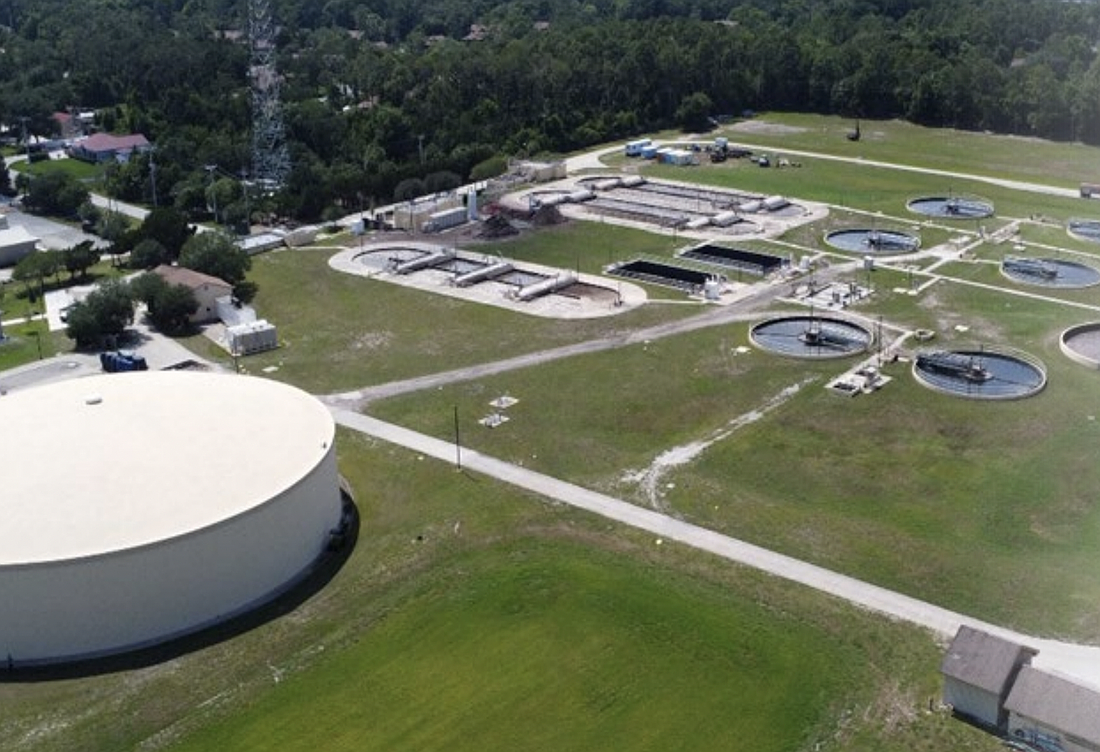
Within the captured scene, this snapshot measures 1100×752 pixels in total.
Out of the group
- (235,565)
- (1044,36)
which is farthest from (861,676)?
(1044,36)

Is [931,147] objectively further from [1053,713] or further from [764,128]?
[1053,713]

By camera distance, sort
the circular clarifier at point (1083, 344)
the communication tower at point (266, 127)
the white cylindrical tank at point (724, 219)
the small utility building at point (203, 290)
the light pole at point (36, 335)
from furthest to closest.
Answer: the communication tower at point (266, 127)
the white cylindrical tank at point (724, 219)
the small utility building at point (203, 290)
the light pole at point (36, 335)
the circular clarifier at point (1083, 344)

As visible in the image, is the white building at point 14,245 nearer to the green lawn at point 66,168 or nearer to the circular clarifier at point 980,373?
the green lawn at point 66,168

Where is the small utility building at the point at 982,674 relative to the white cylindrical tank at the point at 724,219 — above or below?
below

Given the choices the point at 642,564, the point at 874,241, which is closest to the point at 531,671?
the point at 642,564

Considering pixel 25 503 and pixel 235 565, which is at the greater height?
pixel 25 503

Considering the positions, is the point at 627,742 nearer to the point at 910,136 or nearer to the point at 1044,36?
the point at 910,136

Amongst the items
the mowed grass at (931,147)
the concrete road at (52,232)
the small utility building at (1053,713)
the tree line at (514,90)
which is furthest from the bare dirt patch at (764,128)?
the small utility building at (1053,713)

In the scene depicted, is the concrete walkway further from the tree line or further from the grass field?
the tree line
